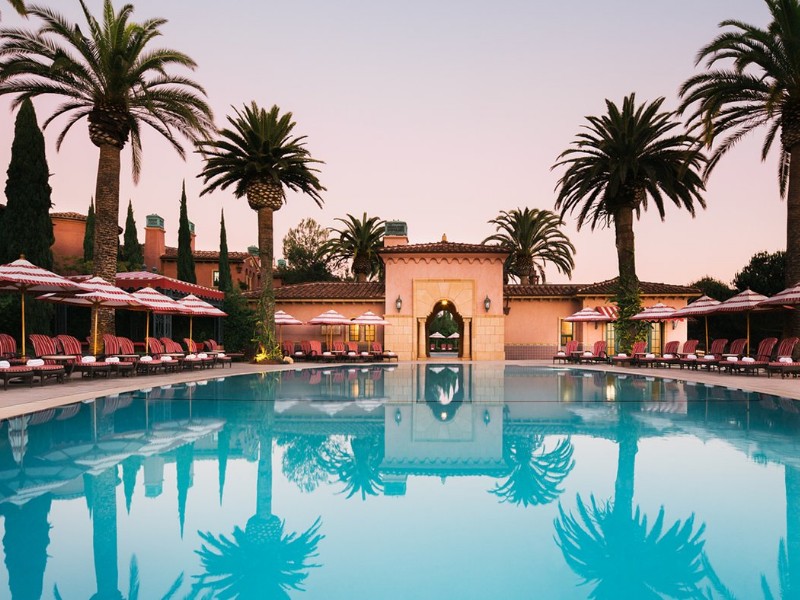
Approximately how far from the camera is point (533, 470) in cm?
591

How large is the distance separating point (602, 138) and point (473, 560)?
24.9m

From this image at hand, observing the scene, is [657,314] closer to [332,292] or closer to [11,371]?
[332,292]

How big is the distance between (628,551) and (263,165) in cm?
2241

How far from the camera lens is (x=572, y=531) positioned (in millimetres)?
4137

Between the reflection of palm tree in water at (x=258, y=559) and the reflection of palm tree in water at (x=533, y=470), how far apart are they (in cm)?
200

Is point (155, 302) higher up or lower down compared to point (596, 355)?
higher up

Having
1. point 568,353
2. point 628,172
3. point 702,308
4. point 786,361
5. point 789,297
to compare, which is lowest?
point 568,353

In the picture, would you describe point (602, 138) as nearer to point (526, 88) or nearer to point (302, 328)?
point (526, 88)

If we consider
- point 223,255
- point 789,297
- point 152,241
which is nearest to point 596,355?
point 789,297

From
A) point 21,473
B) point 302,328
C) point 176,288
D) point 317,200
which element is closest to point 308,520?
point 21,473

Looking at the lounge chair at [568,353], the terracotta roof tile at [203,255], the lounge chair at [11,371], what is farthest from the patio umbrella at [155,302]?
the terracotta roof tile at [203,255]

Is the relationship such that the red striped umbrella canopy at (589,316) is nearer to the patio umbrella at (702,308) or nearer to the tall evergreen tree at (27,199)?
the patio umbrella at (702,308)

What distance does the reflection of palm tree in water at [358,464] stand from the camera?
17.4 ft

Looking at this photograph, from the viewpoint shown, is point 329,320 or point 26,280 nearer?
point 26,280
